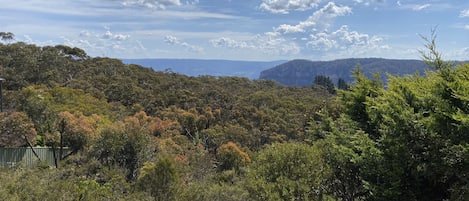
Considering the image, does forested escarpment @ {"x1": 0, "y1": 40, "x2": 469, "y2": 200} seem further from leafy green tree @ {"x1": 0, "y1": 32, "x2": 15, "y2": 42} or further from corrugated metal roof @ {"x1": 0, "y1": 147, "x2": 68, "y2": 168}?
leafy green tree @ {"x1": 0, "y1": 32, "x2": 15, "y2": 42}

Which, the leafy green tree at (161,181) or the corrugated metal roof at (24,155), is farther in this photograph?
the corrugated metal roof at (24,155)

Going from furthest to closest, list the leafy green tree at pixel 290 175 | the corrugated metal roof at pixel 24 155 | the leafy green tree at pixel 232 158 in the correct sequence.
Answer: the leafy green tree at pixel 232 158
the corrugated metal roof at pixel 24 155
the leafy green tree at pixel 290 175

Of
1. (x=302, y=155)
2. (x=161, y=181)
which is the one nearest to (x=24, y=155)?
(x=161, y=181)

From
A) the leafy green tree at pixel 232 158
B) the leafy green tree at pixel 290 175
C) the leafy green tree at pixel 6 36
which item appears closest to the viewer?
the leafy green tree at pixel 290 175

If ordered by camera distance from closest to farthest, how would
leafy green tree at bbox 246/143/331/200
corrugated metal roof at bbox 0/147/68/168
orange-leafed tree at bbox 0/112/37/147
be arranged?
leafy green tree at bbox 246/143/331/200
orange-leafed tree at bbox 0/112/37/147
corrugated metal roof at bbox 0/147/68/168

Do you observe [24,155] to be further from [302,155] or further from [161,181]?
[302,155]

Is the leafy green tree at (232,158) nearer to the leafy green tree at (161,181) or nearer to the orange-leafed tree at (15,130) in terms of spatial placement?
the orange-leafed tree at (15,130)

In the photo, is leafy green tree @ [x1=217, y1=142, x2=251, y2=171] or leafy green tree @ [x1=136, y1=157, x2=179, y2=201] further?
leafy green tree @ [x1=217, y1=142, x2=251, y2=171]

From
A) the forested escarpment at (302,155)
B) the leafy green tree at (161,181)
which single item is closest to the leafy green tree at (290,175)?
the forested escarpment at (302,155)

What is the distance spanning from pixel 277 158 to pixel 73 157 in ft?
46.6

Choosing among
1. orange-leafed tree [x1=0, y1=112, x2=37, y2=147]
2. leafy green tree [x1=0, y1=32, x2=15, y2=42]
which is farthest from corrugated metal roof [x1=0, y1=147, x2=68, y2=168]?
leafy green tree [x1=0, y1=32, x2=15, y2=42]

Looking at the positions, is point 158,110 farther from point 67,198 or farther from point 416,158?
point 416,158

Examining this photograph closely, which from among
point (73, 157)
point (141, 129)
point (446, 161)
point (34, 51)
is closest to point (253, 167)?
point (446, 161)

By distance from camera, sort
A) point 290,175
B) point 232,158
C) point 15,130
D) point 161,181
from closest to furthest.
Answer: point 290,175, point 161,181, point 15,130, point 232,158
